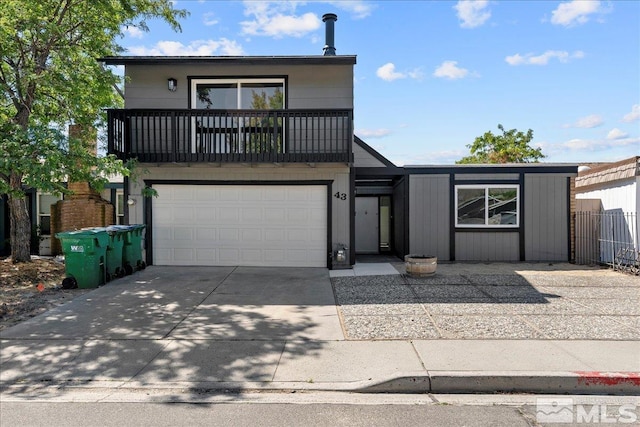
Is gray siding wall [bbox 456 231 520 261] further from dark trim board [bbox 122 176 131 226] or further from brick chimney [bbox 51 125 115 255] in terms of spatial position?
→ brick chimney [bbox 51 125 115 255]

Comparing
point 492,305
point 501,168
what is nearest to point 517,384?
point 492,305

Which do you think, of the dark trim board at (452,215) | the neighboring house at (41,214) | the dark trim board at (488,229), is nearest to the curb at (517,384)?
the dark trim board at (452,215)

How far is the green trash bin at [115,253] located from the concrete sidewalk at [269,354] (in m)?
1.79

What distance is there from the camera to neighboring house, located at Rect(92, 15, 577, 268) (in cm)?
1067

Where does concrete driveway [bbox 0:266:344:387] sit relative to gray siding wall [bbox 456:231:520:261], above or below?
below

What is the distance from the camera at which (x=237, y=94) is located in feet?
37.6

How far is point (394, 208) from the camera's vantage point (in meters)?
14.6

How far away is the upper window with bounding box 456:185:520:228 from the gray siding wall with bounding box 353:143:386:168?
2.53 metres

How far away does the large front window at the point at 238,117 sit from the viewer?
34.7 ft

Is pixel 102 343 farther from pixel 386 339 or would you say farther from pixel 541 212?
pixel 541 212

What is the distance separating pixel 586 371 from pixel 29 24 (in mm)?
12468

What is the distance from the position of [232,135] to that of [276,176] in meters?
1.56

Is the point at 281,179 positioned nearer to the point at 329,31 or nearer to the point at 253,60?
the point at 253,60

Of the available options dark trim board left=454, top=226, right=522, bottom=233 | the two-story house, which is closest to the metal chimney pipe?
the two-story house
